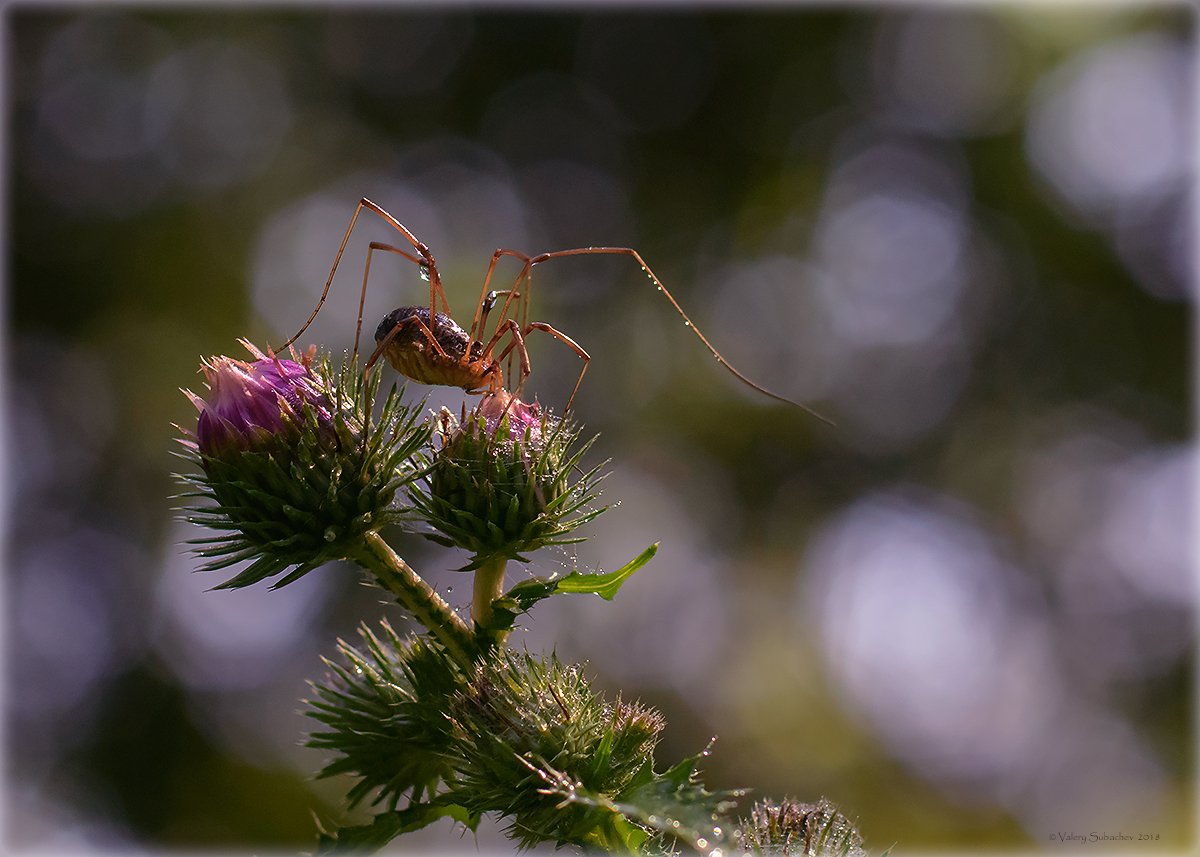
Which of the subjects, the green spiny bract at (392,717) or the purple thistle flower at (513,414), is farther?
the purple thistle flower at (513,414)

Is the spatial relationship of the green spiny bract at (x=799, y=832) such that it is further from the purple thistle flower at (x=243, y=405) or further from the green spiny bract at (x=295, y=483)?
the purple thistle flower at (x=243, y=405)

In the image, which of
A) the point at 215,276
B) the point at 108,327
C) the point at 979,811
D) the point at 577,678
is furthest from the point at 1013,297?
the point at 577,678

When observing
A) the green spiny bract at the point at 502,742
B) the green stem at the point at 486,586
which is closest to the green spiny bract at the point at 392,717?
the green spiny bract at the point at 502,742

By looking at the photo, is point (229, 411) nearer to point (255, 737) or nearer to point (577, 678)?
point (577, 678)

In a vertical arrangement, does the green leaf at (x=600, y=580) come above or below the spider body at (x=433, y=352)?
below

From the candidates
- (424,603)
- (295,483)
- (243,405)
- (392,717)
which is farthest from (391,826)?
(243,405)

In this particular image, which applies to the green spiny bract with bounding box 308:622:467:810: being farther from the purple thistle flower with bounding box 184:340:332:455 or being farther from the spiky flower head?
the purple thistle flower with bounding box 184:340:332:455

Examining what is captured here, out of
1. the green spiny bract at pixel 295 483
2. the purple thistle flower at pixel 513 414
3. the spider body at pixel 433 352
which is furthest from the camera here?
the spider body at pixel 433 352

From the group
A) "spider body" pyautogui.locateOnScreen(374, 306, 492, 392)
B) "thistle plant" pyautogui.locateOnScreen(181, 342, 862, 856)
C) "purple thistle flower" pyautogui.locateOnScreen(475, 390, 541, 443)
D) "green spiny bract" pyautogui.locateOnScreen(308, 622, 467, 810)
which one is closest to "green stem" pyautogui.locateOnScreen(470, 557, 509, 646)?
"thistle plant" pyautogui.locateOnScreen(181, 342, 862, 856)
